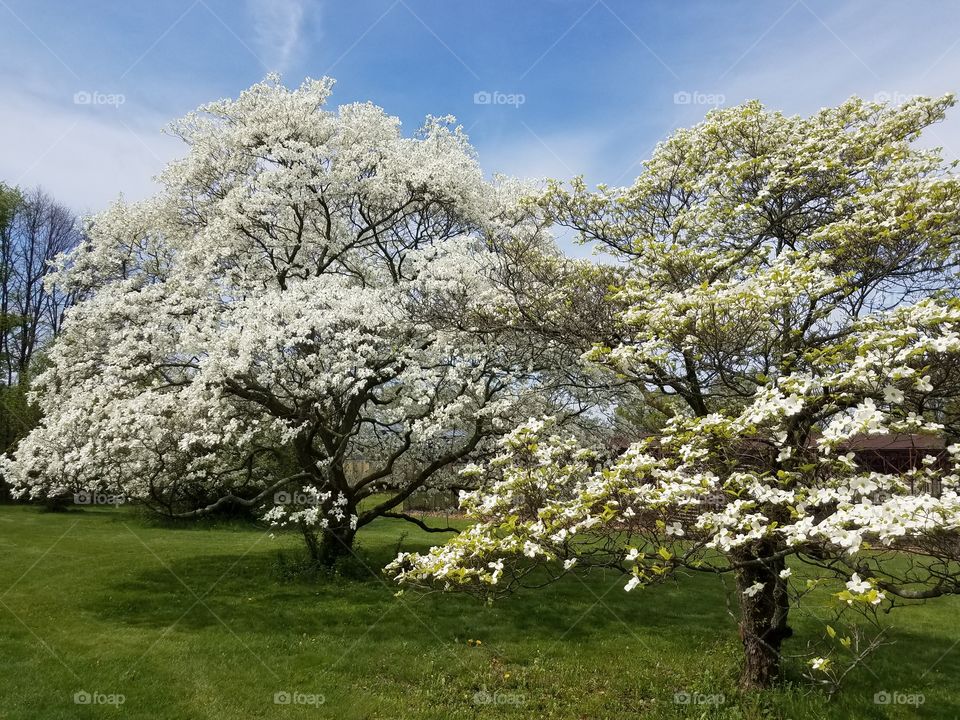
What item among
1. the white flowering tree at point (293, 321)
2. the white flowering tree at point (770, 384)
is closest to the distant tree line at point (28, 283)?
the white flowering tree at point (293, 321)

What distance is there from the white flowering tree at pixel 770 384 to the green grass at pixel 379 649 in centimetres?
148

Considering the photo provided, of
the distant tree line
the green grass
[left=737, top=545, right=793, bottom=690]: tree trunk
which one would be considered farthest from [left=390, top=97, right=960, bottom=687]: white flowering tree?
the distant tree line

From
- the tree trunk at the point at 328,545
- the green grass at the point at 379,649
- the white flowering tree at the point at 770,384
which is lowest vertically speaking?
the green grass at the point at 379,649

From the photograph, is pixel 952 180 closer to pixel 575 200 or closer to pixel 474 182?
pixel 575 200

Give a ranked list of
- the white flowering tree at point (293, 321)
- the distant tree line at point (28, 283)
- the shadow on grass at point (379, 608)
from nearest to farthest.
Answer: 1. the shadow on grass at point (379, 608)
2. the white flowering tree at point (293, 321)
3. the distant tree line at point (28, 283)

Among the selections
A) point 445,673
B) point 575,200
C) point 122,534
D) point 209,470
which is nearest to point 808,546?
point 445,673

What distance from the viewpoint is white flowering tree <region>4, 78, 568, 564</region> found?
13406mm

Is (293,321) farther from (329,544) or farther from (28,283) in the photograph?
(28,283)

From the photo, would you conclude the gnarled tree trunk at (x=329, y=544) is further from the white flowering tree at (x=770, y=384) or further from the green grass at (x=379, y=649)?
the white flowering tree at (x=770, y=384)

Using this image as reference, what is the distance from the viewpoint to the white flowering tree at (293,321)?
13.4 metres

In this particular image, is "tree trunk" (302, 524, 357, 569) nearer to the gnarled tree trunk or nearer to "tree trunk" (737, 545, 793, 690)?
the gnarled tree trunk

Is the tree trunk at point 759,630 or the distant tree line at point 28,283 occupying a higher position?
the distant tree line at point 28,283

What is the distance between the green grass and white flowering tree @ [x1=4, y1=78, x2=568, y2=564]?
2.41m

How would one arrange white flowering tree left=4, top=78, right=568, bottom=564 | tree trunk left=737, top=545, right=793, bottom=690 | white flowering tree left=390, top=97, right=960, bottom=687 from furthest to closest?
white flowering tree left=4, top=78, right=568, bottom=564 < tree trunk left=737, top=545, right=793, bottom=690 < white flowering tree left=390, top=97, right=960, bottom=687
